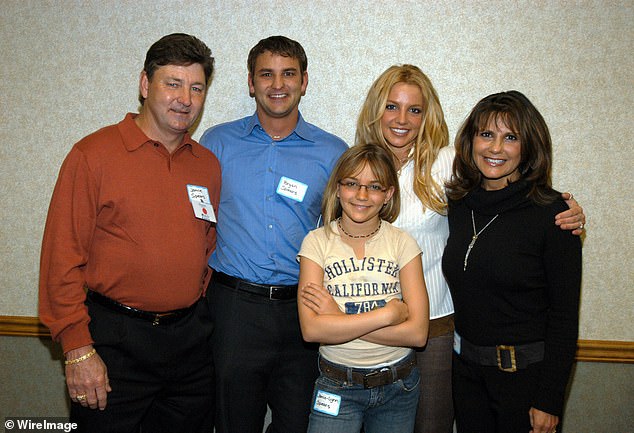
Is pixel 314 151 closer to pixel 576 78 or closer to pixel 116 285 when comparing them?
pixel 116 285

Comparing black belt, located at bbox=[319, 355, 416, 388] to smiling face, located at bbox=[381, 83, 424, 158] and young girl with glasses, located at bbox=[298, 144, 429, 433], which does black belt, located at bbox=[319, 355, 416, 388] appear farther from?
smiling face, located at bbox=[381, 83, 424, 158]

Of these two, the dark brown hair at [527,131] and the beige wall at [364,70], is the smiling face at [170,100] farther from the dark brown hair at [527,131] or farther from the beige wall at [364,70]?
the dark brown hair at [527,131]

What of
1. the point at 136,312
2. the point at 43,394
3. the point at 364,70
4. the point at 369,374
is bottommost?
the point at 43,394

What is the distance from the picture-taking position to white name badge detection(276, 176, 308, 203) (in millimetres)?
2512

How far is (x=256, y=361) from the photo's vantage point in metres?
2.43

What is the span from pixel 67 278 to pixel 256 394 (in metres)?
1.02

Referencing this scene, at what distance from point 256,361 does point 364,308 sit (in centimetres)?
66

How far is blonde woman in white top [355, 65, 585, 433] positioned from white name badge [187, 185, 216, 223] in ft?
2.77

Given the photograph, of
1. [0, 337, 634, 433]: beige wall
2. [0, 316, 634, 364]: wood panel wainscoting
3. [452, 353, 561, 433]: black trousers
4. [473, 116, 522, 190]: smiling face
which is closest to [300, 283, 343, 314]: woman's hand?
[452, 353, 561, 433]: black trousers

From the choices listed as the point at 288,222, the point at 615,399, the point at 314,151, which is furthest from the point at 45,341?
the point at 615,399

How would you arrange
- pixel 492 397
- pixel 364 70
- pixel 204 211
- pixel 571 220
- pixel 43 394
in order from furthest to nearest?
pixel 43 394
pixel 364 70
pixel 204 211
pixel 492 397
pixel 571 220

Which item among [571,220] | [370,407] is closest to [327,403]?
[370,407]

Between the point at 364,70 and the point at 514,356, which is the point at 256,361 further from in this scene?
the point at 364,70

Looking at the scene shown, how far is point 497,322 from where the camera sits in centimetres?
207
